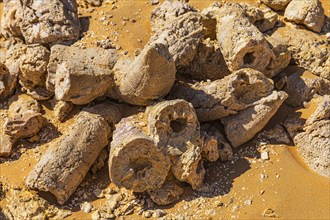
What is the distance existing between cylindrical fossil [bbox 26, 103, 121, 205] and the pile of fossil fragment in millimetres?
11

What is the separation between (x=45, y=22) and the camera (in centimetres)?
588

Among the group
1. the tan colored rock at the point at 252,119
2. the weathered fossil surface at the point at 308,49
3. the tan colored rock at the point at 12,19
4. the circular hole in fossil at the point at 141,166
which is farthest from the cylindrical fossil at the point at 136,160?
the tan colored rock at the point at 12,19

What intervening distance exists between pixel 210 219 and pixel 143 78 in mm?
1660

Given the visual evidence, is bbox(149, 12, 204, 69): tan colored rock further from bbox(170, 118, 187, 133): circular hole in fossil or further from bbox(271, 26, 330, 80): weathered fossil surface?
bbox(271, 26, 330, 80): weathered fossil surface

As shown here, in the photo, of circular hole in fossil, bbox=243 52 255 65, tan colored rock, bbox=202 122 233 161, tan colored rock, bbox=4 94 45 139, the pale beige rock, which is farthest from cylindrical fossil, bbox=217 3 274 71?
tan colored rock, bbox=4 94 45 139

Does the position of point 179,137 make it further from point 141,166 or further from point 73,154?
point 73,154

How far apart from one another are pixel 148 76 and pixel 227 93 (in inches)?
37.8

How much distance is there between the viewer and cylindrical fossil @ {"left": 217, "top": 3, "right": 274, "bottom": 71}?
202 inches

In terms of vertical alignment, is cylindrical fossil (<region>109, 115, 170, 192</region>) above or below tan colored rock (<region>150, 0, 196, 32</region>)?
below

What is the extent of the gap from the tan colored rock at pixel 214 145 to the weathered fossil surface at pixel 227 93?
0.13 meters

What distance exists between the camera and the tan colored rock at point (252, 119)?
16.5 feet

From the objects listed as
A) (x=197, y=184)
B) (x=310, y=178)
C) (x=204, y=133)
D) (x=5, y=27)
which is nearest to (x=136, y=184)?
(x=197, y=184)

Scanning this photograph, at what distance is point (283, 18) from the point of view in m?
6.38

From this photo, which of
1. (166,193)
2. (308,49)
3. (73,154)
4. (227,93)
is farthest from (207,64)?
(73,154)
